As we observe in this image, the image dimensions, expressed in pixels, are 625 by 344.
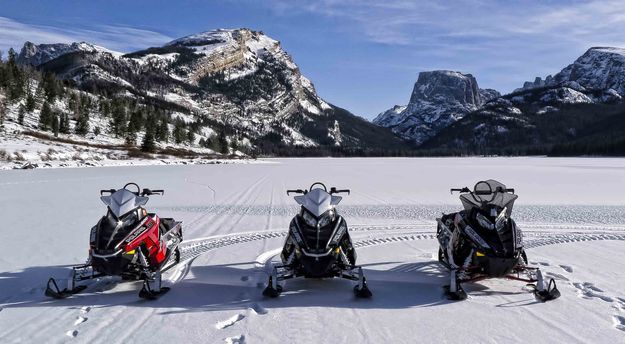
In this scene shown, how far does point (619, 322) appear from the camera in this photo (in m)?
6.40

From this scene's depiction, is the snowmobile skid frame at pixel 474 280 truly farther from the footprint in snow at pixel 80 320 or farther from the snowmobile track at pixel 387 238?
the footprint in snow at pixel 80 320

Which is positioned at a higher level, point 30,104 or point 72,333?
point 30,104

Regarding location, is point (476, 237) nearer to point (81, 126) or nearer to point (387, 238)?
point (387, 238)

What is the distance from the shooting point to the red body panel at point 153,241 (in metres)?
7.78

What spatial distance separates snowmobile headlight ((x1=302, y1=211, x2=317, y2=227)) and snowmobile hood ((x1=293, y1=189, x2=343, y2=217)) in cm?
8

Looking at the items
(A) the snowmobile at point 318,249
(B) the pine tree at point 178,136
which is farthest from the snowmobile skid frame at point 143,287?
(B) the pine tree at point 178,136

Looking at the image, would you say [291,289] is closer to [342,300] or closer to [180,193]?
[342,300]

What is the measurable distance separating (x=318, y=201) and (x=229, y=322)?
2592 millimetres

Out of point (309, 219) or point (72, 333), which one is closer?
point (72, 333)

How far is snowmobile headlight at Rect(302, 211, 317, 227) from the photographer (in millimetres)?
7762

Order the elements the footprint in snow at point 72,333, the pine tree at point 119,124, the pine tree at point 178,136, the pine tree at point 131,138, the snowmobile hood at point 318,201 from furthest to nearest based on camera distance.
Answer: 1. the pine tree at point 178,136
2. the pine tree at point 119,124
3. the pine tree at point 131,138
4. the snowmobile hood at point 318,201
5. the footprint in snow at point 72,333

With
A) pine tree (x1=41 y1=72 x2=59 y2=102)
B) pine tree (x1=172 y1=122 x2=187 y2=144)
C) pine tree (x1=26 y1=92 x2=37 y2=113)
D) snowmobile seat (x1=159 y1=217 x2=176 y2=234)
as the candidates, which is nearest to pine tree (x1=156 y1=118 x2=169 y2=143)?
pine tree (x1=172 y1=122 x2=187 y2=144)

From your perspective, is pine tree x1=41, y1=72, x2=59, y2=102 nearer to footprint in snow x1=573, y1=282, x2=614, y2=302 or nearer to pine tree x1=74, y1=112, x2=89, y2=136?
pine tree x1=74, y1=112, x2=89, y2=136

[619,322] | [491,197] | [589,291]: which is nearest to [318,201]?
[491,197]
